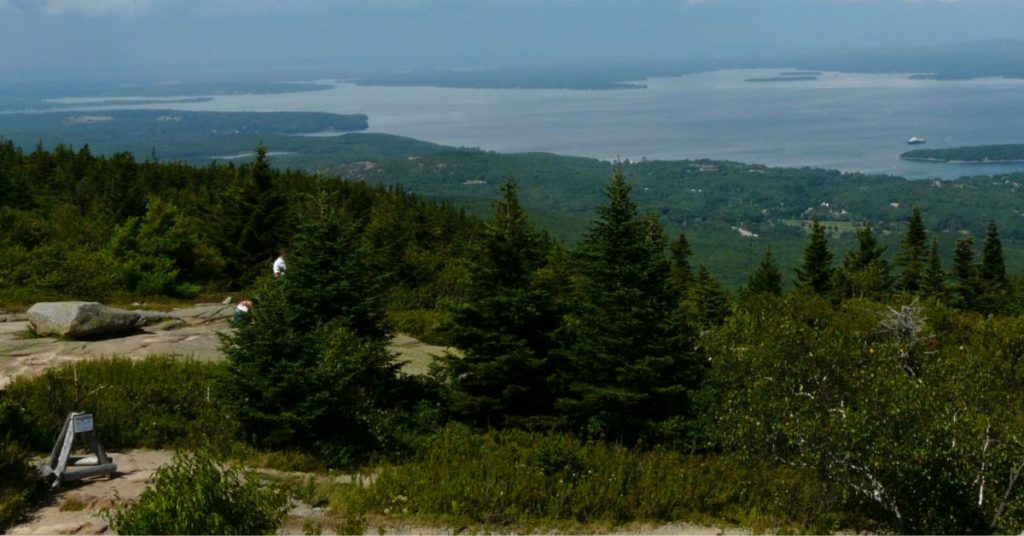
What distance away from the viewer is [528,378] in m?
12.2

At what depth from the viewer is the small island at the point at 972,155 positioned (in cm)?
14425

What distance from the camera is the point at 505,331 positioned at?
12.1 metres

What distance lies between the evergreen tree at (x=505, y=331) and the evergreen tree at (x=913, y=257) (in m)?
32.5

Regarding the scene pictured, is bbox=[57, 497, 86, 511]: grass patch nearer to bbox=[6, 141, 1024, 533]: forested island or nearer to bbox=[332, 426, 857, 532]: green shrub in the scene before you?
Result: bbox=[6, 141, 1024, 533]: forested island

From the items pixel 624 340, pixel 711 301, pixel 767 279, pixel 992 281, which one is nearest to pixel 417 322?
pixel 624 340

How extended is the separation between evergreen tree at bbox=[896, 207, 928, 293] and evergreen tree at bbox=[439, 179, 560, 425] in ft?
107

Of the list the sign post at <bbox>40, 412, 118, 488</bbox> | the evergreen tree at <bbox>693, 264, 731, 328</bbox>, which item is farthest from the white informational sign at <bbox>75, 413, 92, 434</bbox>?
the evergreen tree at <bbox>693, 264, 731, 328</bbox>

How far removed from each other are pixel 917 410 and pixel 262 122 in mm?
170958

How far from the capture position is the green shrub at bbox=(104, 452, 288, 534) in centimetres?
611

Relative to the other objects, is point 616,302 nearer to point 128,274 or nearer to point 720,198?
point 128,274

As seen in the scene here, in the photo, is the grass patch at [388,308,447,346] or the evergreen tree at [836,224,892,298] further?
the evergreen tree at [836,224,892,298]

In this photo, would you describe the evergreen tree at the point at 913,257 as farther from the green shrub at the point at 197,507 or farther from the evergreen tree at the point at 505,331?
the green shrub at the point at 197,507

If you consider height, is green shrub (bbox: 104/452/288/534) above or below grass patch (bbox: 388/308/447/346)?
above

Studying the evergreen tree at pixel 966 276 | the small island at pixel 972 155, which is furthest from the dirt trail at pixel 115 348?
the small island at pixel 972 155
